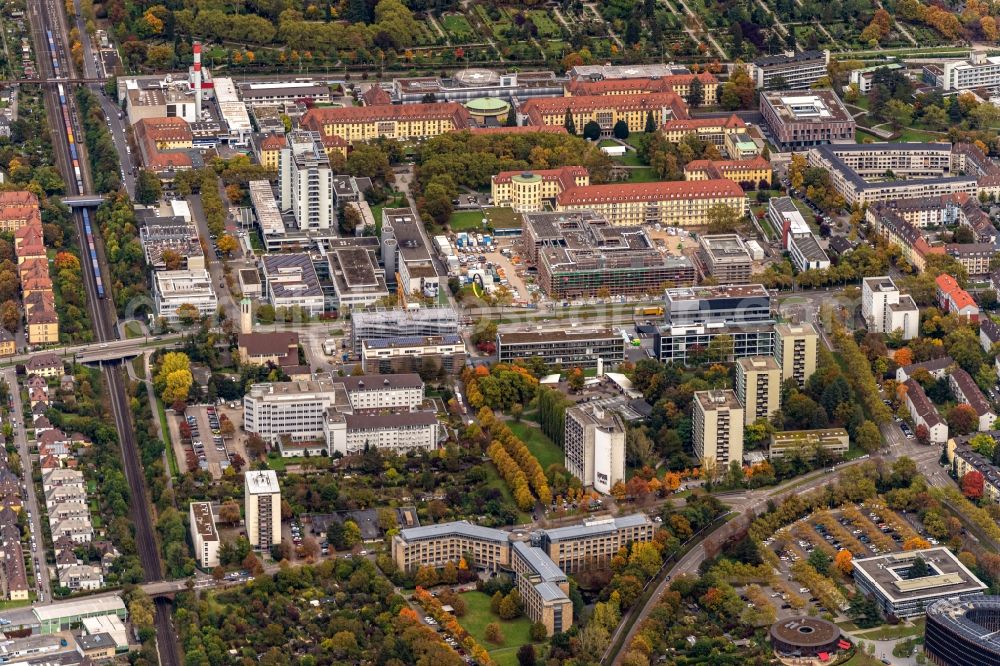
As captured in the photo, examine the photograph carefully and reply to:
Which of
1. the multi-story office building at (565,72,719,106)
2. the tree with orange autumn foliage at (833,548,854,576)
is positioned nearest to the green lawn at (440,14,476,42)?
the multi-story office building at (565,72,719,106)

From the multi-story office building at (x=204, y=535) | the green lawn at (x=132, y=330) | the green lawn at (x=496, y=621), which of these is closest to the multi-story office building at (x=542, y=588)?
the green lawn at (x=496, y=621)

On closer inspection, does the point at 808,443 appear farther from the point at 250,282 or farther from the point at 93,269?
the point at 93,269

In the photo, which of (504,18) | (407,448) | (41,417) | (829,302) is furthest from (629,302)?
(504,18)

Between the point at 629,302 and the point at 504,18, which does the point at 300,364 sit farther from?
the point at 504,18

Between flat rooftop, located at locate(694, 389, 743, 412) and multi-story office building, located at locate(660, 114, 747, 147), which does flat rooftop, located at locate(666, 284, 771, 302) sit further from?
multi-story office building, located at locate(660, 114, 747, 147)

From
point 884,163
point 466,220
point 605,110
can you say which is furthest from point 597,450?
point 605,110

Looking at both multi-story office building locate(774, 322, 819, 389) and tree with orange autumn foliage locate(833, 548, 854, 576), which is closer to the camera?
tree with orange autumn foliage locate(833, 548, 854, 576)
